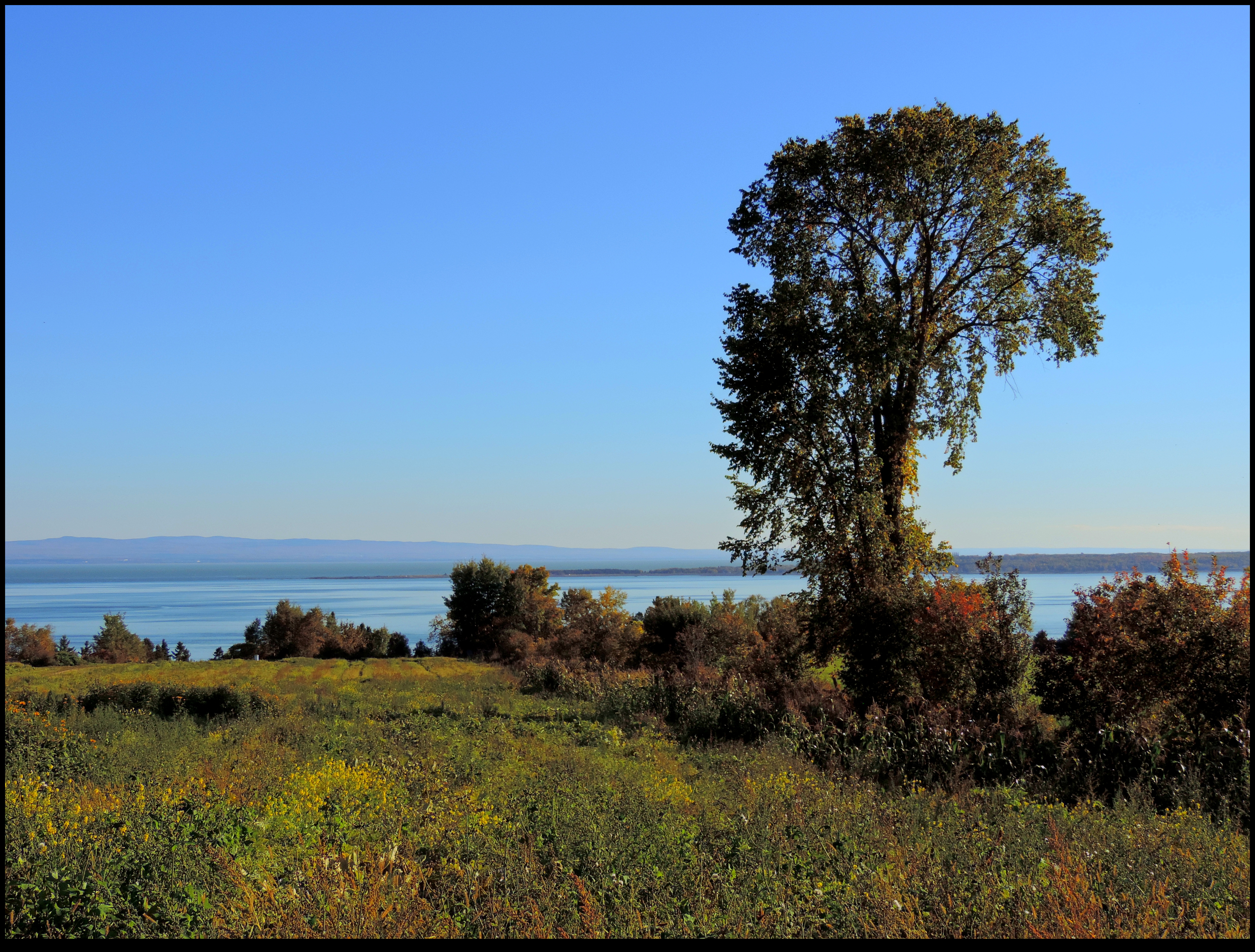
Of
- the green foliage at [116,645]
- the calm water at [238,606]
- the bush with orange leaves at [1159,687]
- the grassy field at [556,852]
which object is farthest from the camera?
the calm water at [238,606]

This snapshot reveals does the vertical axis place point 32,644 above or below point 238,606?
above

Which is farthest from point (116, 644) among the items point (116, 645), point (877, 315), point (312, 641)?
point (877, 315)

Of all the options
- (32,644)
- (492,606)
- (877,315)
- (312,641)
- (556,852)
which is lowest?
(312,641)

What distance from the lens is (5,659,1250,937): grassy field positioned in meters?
5.08

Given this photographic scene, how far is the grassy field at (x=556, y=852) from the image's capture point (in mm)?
5082

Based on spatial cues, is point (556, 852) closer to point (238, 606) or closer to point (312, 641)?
point (312, 641)

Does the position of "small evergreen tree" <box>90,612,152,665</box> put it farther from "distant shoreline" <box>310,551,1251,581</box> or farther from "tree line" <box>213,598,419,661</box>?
"distant shoreline" <box>310,551,1251,581</box>

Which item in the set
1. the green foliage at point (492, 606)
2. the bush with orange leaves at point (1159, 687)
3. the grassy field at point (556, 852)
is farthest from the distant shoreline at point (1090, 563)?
the green foliage at point (492, 606)

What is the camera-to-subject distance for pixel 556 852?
6555 millimetres

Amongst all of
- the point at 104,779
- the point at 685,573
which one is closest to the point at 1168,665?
the point at 104,779

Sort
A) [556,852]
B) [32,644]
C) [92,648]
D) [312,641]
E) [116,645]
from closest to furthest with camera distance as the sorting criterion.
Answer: [556,852] → [32,644] → [116,645] → [312,641] → [92,648]

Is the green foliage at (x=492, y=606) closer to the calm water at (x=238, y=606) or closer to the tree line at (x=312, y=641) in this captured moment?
the calm water at (x=238, y=606)

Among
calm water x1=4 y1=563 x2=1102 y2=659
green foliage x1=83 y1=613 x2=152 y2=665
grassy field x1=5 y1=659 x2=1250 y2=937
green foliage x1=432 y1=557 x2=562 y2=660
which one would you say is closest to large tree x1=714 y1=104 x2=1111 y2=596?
grassy field x1=5 y1=659 x2=1250 y2=937

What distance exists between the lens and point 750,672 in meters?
21.0
